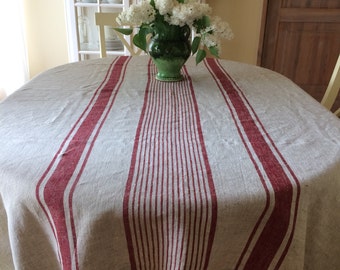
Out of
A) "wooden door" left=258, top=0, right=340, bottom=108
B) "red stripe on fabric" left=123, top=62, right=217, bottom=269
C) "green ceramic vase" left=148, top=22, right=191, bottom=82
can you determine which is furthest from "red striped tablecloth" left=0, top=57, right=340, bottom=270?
"wooden door" left=258, top=0, right=340, bottom=108

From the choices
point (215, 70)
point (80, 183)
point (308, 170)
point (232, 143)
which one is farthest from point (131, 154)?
point (215, 70)

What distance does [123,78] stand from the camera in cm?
140

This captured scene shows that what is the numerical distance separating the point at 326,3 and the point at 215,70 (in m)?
1.87

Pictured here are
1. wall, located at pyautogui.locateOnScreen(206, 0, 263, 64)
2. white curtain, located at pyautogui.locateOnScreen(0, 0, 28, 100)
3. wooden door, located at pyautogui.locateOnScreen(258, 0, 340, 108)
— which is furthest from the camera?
wall, located at pyautogui.locateOnScreen(206, 0, 263, 64)

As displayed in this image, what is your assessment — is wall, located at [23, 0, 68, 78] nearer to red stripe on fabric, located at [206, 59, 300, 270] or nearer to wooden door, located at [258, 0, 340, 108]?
wooden door, located at [258, 0, 340, 108]

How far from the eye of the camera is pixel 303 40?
2979 mm

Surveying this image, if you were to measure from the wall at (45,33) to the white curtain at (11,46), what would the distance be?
0.10m

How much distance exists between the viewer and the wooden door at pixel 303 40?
9.41ft

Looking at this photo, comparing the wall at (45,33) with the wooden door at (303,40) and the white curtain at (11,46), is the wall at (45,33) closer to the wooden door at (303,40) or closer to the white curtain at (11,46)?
the white curtain at (11,46)

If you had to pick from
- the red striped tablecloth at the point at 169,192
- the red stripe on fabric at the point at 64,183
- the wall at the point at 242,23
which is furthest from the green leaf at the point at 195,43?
the wall at the point at 242,23

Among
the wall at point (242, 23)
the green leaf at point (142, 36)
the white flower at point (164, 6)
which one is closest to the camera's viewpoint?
the white flower at point (164, 6)

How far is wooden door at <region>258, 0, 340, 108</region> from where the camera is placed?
287 cm

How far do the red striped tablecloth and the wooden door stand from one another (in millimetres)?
2173

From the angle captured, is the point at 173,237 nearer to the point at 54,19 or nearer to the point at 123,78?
the point at 123,78
